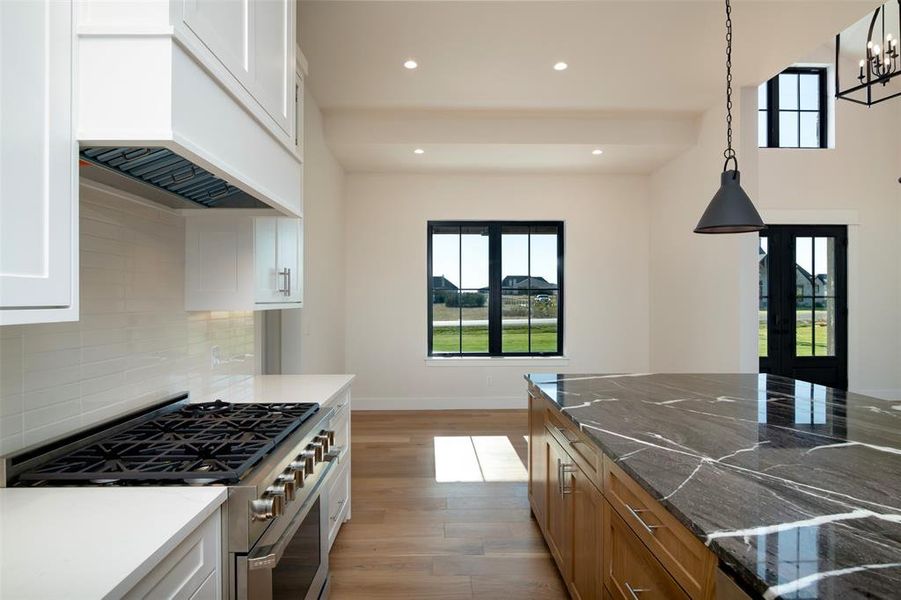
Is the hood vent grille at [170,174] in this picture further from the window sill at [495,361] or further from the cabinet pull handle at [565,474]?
the window sill at [495,361]

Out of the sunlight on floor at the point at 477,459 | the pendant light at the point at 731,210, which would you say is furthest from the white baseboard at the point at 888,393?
the pendant light at the point at 731,210

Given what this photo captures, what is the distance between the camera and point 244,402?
218 cm

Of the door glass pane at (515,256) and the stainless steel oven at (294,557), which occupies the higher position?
the door glass pane at (515,256)

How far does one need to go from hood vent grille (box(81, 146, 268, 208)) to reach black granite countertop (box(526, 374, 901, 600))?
4.96 feet

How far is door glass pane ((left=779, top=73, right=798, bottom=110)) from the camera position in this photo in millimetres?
5895

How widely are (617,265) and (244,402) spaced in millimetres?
4812

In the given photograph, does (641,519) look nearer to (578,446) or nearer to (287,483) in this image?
(578,446)

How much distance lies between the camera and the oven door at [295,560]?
1240 millimetres

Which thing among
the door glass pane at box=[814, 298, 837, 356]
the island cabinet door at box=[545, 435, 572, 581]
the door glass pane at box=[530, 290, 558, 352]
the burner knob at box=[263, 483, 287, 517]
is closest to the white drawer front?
the burner knob at box=[263, 483, 287, 517]

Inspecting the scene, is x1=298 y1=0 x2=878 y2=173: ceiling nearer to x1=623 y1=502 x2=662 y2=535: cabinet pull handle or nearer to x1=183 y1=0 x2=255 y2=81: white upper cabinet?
x1=183 y1=0 x2=255 y2=81: white upper cabinet

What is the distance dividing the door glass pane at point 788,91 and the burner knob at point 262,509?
23.3 feet

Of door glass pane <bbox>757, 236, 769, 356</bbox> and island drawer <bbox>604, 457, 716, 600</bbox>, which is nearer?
island drawer <bbox>604, 457, 716, 600</bbox>

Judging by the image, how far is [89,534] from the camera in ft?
3.18

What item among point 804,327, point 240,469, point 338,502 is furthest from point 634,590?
point 804,327
